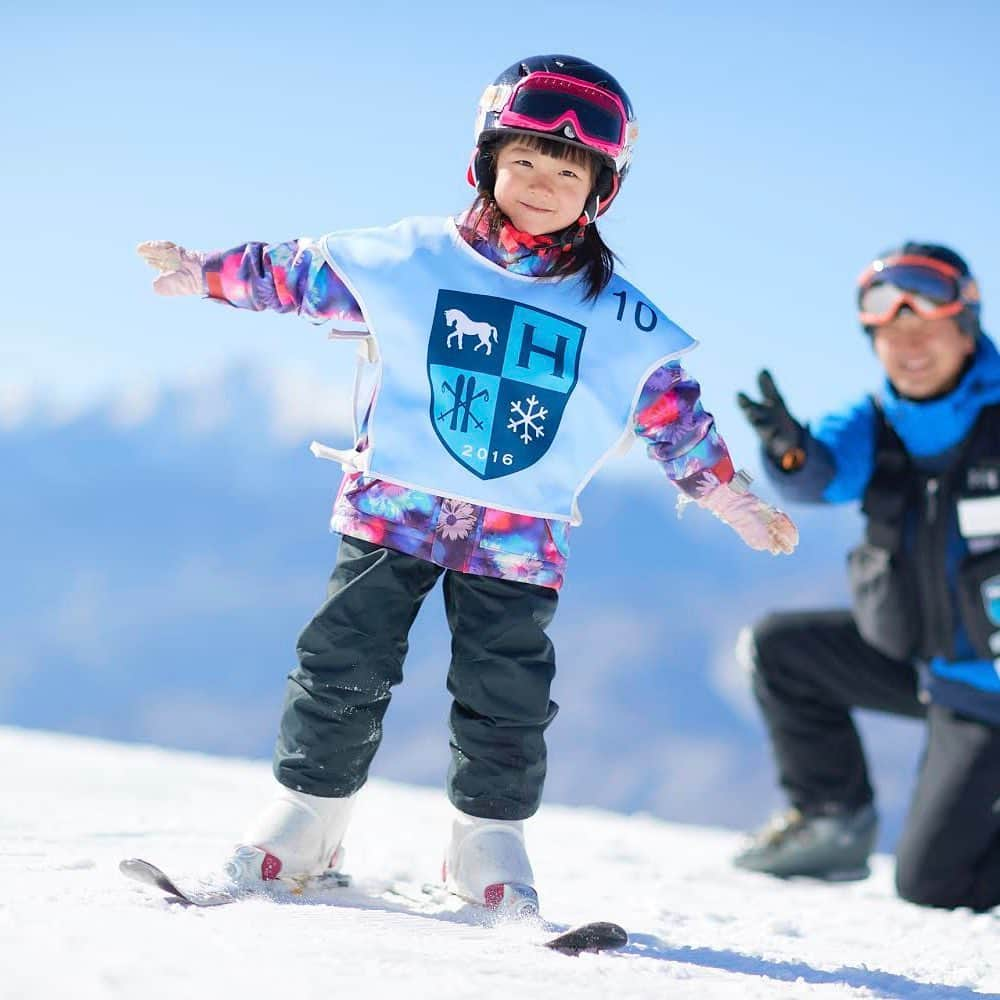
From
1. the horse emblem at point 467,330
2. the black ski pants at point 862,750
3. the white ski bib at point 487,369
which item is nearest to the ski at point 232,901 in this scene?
the white ski bib at point 487,369

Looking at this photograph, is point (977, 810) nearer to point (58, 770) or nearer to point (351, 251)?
point (351, 251)

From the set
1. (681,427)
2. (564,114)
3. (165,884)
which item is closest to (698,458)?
(681,427)

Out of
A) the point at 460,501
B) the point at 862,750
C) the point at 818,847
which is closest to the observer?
the point at 460,501

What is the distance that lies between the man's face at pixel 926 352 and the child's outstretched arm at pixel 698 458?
1.31 m

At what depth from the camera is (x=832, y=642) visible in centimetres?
374

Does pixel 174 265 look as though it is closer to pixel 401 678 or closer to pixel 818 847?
pixel 401 678

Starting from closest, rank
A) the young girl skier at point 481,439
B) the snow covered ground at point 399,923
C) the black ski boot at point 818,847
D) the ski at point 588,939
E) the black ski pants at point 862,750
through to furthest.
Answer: the snow covered ground at point 399,923 → the ski at point 588,939 → the young girl skier at point 481,439 → the black ski pants at point 862,750 → the black ski boot at point 818,847

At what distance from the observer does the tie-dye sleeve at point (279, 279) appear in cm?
230

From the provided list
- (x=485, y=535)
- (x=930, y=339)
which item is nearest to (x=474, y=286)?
(x=485, y=535)

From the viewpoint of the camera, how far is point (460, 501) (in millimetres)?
2217

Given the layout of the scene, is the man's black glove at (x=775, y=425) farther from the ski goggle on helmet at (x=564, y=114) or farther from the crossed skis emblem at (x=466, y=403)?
the crossed skis emblem at (x=466, y=403)

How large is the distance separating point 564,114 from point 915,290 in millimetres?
1631

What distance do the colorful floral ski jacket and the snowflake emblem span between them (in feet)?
0.55

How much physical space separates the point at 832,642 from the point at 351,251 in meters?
2.26
